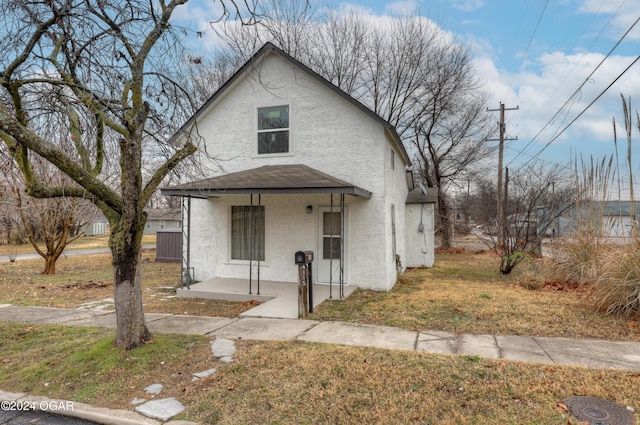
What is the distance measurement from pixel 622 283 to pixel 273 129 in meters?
8.33

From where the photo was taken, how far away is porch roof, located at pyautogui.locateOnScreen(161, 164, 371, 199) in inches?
310

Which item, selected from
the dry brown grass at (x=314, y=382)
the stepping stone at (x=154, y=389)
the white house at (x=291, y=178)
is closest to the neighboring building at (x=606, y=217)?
the white house at (x=291, y=178)

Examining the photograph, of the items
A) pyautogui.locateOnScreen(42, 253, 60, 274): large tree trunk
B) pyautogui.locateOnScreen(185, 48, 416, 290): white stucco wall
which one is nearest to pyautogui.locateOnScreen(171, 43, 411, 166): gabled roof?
pyautogui.locateOnScreen(185, 48, 416, 290): white stucco wall

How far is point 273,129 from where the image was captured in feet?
34.0

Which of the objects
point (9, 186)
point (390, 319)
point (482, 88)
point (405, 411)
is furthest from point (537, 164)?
point (9, 186)

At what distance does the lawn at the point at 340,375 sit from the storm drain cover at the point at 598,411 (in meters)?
0.11

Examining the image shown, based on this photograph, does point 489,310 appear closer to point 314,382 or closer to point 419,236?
point 314,382

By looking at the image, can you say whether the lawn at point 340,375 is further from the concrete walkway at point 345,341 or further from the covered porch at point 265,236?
the covered porch at point 265,236

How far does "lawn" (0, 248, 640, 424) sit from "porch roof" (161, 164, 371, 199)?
8.20 feet

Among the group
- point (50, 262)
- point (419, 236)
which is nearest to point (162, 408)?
point (419, 236)

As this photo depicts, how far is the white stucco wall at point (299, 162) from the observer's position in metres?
9.46

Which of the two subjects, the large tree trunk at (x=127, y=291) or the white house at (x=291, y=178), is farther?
the white house at (x=291, y=178)

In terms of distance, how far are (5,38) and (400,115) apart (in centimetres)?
2121

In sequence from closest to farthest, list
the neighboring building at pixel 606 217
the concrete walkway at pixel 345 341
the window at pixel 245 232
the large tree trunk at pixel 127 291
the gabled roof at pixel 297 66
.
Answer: the concrete walkway at pixel 345 341 → the large tree trunk at pixel 127 291 → the neighboring building at pixel 606 217 → the gabled roof at pixel 297 66 → the window at pixel 245 232
